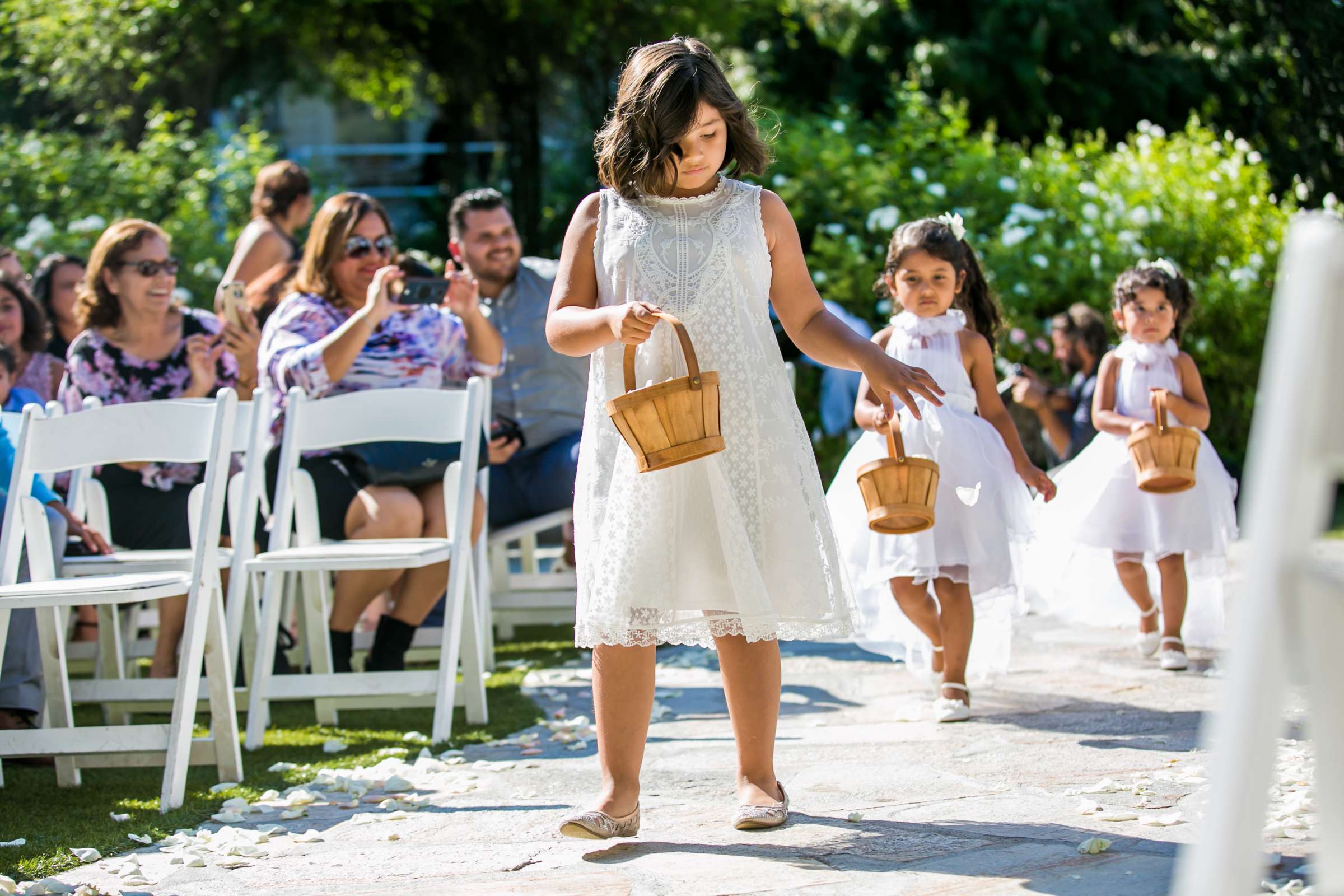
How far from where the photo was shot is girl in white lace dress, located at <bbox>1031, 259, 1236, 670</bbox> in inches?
213

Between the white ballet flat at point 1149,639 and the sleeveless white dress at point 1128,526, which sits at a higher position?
the sleeveless white dress at point 1128,526

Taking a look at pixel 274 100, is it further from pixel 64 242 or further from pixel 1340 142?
pixel 1340 142

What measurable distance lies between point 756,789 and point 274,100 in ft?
44.0

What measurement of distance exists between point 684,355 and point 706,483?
0.34 meters

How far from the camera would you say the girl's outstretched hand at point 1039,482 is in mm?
4695

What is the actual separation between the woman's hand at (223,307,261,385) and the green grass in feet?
4.74

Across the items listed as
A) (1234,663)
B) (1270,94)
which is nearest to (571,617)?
(1234,663)

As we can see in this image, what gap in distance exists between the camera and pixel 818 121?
11820mm

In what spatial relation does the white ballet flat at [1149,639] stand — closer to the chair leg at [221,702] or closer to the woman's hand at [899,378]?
the woman's hand at [899,378]

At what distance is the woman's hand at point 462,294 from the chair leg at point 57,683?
1984mm

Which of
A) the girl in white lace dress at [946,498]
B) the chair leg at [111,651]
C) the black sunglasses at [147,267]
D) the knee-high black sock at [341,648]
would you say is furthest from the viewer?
the black sunglasses at [147,267]

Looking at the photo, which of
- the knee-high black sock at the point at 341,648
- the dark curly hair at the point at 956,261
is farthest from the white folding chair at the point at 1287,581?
the knee-high black sock at the point at 341,648

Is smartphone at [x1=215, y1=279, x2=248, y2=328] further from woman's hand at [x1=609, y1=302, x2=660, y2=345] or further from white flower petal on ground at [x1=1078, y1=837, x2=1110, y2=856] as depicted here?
white flower petal on ground at [x1=1078, y1=837, x2=1110, y2=856]

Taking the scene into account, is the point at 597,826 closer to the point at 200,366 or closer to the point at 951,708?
the point at 951,708
